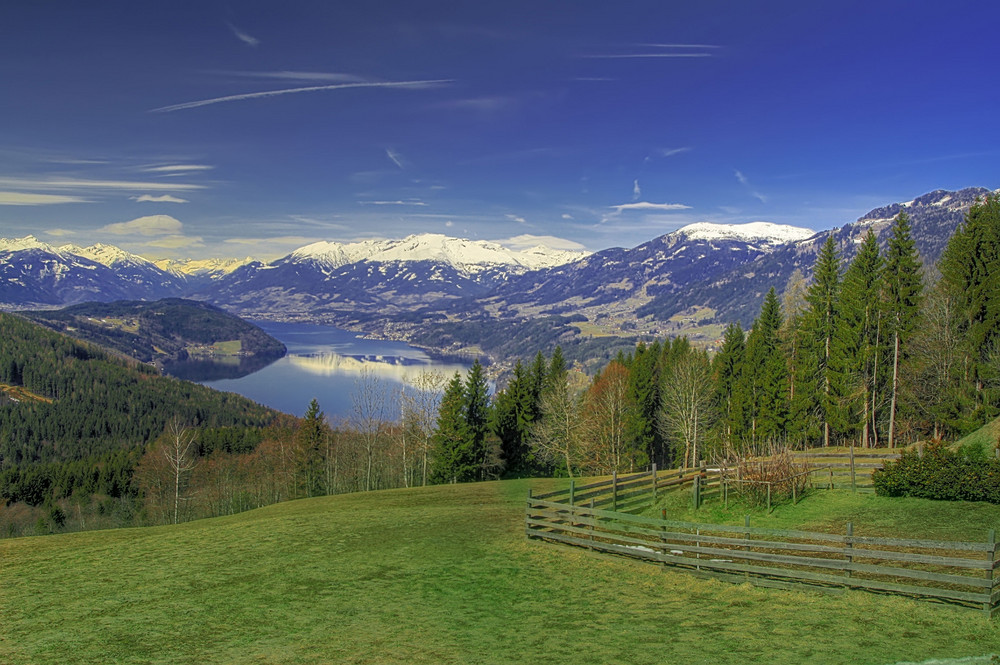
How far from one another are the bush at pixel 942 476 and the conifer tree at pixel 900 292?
2109 cm

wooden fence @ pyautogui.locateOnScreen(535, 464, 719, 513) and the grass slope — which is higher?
the grass slope

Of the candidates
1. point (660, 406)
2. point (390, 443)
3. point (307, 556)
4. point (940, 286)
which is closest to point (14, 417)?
point (390, 443)

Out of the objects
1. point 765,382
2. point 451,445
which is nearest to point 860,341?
point 765,382

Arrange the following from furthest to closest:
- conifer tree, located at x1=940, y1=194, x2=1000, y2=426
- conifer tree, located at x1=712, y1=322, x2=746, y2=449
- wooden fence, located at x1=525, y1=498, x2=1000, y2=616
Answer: conifer tree, located at x1=712, y1=322, x2=746, y2=449 → conifer tree, located at x1=940, y1=194, x2=1000, y2=426 → wooden fence, located at x1=525, y1=498, x2=1000, y2=616

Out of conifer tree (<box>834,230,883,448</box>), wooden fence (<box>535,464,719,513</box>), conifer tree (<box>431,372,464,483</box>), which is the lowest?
conifer tree (<box>431,372,464,483</box>)

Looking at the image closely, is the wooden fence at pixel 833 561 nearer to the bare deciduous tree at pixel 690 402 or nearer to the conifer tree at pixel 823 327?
the conifer tree at pixel 823 327

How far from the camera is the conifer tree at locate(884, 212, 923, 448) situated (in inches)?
1642

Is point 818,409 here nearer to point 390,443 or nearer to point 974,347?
point 974,347

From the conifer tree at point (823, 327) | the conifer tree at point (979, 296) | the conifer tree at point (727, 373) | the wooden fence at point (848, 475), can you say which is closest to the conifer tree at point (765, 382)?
the conifer tree at point (823, 327)

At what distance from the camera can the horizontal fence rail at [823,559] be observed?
41.8 ft

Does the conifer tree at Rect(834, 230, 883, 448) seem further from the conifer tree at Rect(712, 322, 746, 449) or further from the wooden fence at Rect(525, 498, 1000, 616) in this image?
the wooden fence at Rect(525, 498, 1000, 616)

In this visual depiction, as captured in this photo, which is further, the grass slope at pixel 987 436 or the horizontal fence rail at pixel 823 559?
the grass slope at pixel 987 436

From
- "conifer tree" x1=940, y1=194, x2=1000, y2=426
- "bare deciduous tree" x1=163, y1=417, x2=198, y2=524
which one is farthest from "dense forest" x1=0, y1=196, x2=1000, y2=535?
"bare deciduous tree" x1=163, y1=417, x2=198, y2=524

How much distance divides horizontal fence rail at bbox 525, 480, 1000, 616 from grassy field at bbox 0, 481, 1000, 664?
443 mm
